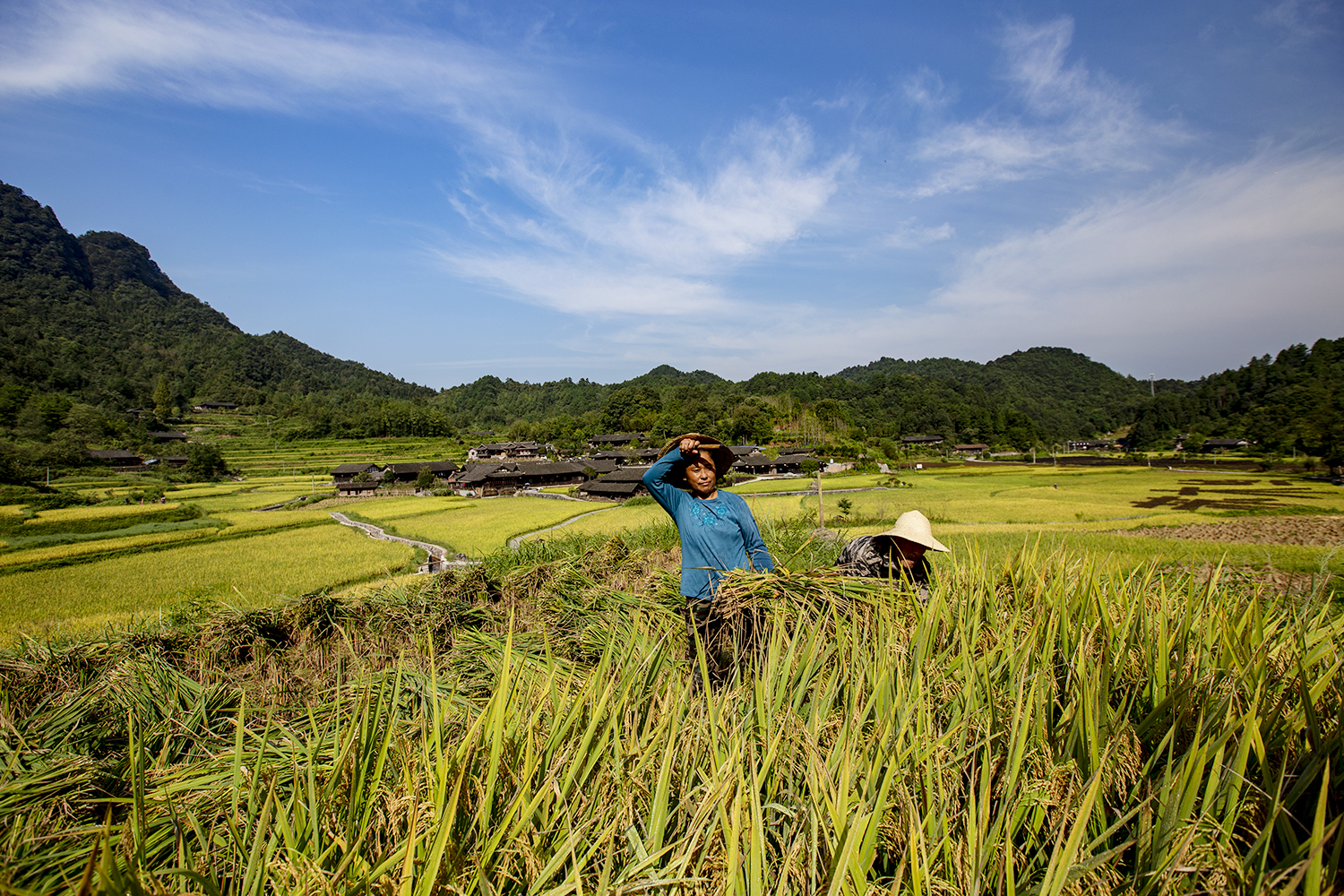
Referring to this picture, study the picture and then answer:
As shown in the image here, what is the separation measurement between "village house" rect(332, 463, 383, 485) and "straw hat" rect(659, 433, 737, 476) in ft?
166

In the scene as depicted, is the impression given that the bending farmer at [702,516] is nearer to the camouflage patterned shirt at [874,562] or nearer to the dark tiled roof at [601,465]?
the camouflage patterned shirt at [874,562]

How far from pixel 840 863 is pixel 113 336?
458 feet

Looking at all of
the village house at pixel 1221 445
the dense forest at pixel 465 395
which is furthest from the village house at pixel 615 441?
the village house at pixel 1221 445

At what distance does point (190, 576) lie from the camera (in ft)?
52.5

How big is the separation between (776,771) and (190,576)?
21277mm

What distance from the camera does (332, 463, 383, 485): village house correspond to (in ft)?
152

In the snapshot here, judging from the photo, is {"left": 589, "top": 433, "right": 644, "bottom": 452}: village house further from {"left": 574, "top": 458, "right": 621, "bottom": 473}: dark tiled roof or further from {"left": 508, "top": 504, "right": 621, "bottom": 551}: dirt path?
{"left": 508, "top": 504, "right": 621, "bottom": 551}: dirt path

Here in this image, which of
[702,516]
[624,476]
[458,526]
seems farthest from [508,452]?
[702,516]

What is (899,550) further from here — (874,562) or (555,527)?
(555,527)

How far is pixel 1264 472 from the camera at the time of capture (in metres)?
40.3

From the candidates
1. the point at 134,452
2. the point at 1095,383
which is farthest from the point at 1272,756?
the point at 1095,383

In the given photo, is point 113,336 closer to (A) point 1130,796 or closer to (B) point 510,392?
(B) point 510,392

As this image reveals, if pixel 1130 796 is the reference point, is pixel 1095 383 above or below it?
above

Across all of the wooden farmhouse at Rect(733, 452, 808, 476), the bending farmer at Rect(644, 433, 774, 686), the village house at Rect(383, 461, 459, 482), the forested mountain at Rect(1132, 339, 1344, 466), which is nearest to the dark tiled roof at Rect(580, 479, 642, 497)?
the wooden farmhouse at Rect(733, 452, 808, 476)
